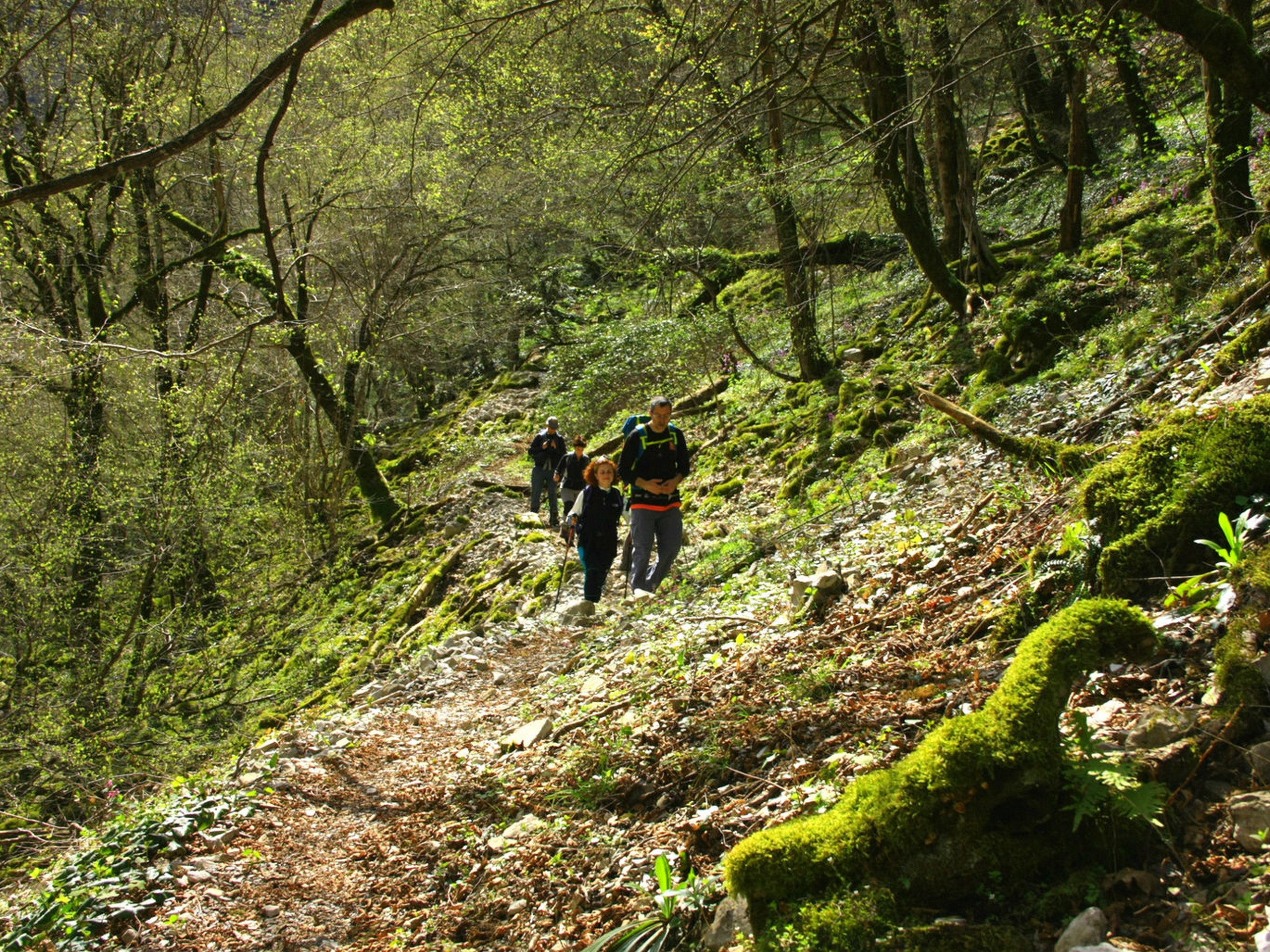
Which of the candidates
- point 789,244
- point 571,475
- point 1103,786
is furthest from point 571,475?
point 1103,786

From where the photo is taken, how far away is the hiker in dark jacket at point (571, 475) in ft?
34.4

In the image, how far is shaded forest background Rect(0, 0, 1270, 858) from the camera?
6.16 m

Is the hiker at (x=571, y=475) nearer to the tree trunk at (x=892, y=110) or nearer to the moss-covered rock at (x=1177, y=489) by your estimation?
the tree trunk at (x=892, y=110)

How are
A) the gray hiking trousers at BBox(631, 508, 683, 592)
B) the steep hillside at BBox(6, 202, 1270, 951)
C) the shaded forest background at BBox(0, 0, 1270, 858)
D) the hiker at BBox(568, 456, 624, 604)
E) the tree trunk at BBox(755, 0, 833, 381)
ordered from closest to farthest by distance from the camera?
the steep hillside at BBox(6, 202, 1270, 951)
the shaded forest background at BBox(0, 0, 1270, 858)
the tree trunk at BBox(755, 0, 833, 381)
the gray hiking trousers at BBox(631, 508, 683, 592)
the hiker at BBox(568, 456, 624, 604)

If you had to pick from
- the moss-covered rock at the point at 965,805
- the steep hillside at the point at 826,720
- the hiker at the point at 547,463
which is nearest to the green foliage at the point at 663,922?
the steep hillside at the point at 826,720

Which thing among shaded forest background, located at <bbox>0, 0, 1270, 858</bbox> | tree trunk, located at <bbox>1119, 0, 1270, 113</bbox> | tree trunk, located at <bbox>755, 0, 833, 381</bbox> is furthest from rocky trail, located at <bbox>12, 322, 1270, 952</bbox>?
tree trunk, located at <bbox>755, 0, 833, 381</bbox>

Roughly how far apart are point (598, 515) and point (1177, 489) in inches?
211

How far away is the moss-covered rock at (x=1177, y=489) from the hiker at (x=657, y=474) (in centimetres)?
389

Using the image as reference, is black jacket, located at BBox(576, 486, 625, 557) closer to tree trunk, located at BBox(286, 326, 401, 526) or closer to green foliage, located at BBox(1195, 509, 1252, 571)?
green foliage, located at BBox(1195, 509, 1252, 571)

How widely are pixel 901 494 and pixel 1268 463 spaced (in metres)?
4.09

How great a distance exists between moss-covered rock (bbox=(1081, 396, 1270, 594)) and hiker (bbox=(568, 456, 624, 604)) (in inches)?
194

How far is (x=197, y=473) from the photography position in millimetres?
10344

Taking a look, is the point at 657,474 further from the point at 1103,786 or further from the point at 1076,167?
the point at 1076,167

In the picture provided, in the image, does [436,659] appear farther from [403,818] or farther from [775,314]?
[775,314]
